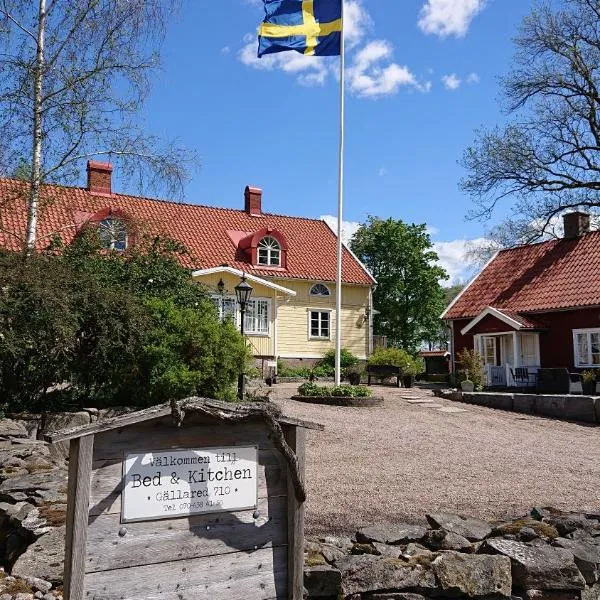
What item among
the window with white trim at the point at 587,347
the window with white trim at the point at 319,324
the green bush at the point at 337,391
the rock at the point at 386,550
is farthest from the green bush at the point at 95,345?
the window with white trim at the point at 319,324

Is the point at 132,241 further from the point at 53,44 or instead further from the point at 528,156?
the point at 528,156

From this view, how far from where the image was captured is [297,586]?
13.6 ft

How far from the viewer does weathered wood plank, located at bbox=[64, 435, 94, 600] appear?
355 cm

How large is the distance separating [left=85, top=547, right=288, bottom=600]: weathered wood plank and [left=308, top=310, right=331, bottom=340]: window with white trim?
86.9ft

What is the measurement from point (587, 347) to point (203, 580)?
22.8 meters

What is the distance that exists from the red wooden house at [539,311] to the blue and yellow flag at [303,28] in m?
12.1

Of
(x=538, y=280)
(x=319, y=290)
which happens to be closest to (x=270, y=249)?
(x=319, y=290)

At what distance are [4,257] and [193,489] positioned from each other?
8.76 metres

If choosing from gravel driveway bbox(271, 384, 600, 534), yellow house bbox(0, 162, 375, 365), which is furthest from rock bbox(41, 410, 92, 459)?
yellow house bbox(0, 162, 375, 365)

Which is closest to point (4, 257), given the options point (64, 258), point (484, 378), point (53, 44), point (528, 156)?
point (64, 258)

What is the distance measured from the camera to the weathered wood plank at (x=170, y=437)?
3.69 m

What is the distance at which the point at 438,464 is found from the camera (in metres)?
10.8

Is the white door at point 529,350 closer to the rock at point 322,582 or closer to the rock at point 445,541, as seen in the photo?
the rock at point 445,541

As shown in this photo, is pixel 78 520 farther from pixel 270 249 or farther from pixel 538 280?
pixel 270 249
